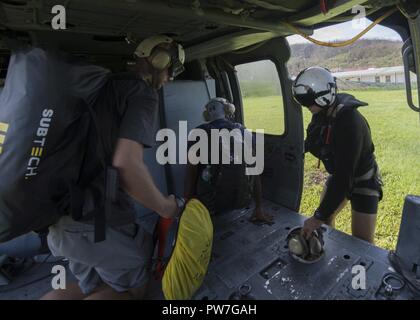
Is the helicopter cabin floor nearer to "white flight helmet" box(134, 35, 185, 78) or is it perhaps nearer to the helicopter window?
the helicopter window

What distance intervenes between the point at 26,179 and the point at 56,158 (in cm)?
15

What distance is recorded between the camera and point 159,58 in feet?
5.65

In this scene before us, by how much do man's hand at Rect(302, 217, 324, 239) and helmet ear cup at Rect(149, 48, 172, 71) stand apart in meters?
1.77

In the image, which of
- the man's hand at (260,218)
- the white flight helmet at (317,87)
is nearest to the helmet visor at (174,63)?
the white flight helmet at (317,87)

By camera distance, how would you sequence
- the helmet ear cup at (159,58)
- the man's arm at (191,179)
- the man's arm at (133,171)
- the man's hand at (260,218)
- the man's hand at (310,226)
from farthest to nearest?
the man's hand at (260,218) < the man's arm at (191,179) < the man's hand at (310,226) < the helmet ear cup at (159,58) < the man's arm at (133,171)

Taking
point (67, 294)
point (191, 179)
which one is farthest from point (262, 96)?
point (67, 294)

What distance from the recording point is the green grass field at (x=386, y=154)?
3.94m

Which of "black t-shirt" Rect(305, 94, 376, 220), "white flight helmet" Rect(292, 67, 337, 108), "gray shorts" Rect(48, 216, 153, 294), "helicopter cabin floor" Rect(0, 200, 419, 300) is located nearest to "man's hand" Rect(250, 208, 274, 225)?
"helicopter cabin floor" Rect(0, 200, 419, 300)

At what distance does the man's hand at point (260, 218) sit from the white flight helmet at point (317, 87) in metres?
1.43

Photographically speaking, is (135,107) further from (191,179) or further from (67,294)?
(191,179)

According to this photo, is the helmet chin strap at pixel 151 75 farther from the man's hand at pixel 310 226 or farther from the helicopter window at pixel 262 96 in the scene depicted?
the helicopter window at pixel 262 96

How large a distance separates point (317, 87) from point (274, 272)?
5.51 ft


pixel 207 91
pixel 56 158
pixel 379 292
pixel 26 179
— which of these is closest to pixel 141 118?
pixel 56 158

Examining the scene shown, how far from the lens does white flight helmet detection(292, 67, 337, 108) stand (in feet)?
7.98
